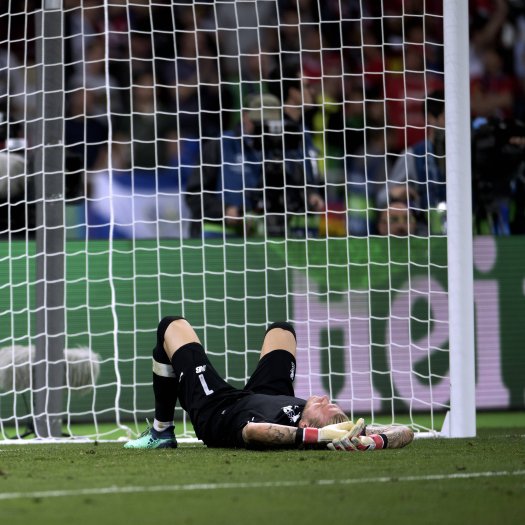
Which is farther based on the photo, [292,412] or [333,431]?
[292,412]

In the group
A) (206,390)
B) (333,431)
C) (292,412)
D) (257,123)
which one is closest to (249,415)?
(292,412)

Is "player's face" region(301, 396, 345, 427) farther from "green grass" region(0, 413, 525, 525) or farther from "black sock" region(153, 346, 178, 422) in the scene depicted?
"black sock" region(153, 346, 178, 422)

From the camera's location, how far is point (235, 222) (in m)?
9.73

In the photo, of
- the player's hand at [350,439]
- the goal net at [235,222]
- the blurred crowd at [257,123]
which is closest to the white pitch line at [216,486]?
the player's hand at [350,439]

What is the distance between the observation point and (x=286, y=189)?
381 inches

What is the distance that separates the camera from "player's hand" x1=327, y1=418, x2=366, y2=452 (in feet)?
18.9

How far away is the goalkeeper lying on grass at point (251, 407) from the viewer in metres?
5.82

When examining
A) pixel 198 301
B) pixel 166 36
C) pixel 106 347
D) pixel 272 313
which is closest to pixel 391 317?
pixel 272 313

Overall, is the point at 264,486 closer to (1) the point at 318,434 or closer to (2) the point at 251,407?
(1) the point at 318,434

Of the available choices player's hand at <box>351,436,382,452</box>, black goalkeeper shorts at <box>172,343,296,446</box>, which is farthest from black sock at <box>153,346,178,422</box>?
player's hand at <box>351,436,382,452</box>

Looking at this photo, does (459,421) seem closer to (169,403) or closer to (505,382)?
(169,403)

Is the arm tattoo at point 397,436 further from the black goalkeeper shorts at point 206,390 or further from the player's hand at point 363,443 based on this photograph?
the black goalkeeper shorts at point 206,390

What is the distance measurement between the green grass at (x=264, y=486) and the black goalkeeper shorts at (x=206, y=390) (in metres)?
0.14

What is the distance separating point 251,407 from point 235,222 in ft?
12.7
